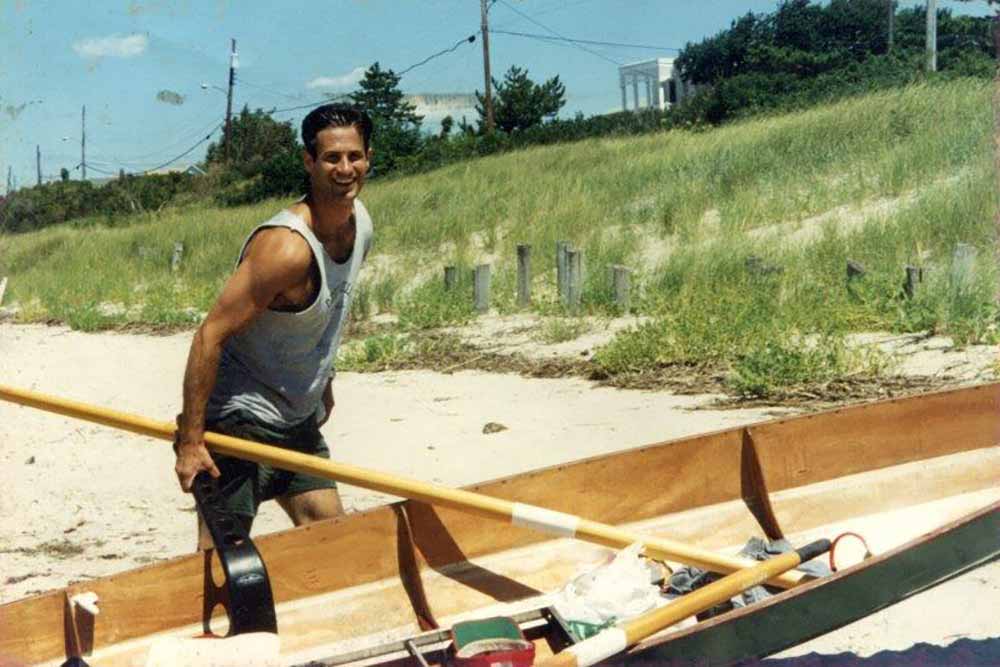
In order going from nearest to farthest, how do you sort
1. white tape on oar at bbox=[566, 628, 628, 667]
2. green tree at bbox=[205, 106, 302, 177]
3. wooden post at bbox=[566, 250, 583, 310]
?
white tape on oar at bbox=[566, 628, 628, 667]
wooden post at bbox=[566, 250, 583, 310]
green tree at bbox=[205, 106, 302, 177]

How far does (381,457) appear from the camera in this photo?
6.73m

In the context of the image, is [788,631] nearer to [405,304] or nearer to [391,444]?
[391,444]

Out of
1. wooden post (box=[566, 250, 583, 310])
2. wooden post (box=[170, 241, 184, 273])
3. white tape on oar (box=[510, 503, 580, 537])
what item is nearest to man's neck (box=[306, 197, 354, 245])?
white tape on oar (box=[510, 503, 580, 537])

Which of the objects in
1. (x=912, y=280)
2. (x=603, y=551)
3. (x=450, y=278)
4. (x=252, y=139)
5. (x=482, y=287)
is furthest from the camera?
(x=252, y=139)

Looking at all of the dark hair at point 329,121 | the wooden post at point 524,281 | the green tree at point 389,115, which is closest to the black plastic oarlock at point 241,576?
the dark hair at point 329,121

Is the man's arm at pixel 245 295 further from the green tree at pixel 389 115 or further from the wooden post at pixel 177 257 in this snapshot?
the green tree at pixel 389 115

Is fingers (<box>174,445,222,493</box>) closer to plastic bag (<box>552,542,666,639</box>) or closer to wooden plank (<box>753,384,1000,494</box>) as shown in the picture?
plastic bag (<box>552,542,666,639</box>)

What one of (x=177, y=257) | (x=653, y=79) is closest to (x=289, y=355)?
(x=177, y=257)

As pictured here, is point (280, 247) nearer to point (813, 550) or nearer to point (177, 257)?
point (813, 550)

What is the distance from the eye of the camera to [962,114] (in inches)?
532

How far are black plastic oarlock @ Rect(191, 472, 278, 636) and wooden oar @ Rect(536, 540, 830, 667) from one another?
76 centimetres

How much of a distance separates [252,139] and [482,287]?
81.3 feet

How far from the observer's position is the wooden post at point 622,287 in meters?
9.72

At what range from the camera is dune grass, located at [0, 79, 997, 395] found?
795 centimetres
